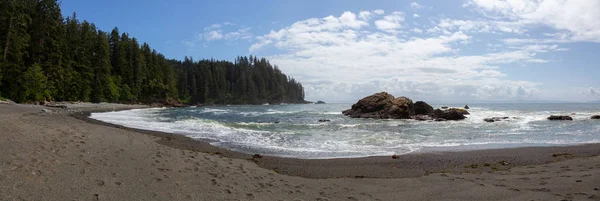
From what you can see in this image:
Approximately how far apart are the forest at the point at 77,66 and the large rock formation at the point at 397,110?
145ft

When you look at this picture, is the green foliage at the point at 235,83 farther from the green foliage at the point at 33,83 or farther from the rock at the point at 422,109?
the rock at the point at 422,109

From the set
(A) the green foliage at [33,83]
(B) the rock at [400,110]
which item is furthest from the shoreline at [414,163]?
(A) the green foliage at [33,83]

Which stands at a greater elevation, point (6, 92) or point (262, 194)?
point (6, 92)

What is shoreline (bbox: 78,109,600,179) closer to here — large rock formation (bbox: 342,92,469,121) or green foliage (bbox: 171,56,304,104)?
large rock formation (bbox: 342,92,469,121)

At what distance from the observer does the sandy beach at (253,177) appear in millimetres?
5484

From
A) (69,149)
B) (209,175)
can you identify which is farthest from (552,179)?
(69,149)

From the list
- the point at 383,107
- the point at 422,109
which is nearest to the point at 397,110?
the point at 383,107

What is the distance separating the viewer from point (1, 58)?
40844 mm

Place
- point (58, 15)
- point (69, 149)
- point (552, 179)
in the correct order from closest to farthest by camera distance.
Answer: point (552, 179) → point (69, 149) → point (58, 15)

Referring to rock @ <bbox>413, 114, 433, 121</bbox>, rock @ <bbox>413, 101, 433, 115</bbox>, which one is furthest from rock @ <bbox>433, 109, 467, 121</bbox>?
rock @ <bbox>413, 101, 433, 115</bbox>

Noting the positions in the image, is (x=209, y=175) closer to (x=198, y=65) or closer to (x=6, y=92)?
(x=6, y=92)

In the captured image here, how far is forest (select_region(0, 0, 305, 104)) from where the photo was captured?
139 ft

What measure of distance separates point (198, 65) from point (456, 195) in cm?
14296

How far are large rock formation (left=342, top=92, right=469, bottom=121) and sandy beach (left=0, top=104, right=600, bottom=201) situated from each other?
2568 centimetres
